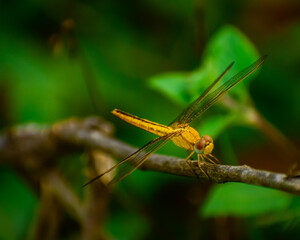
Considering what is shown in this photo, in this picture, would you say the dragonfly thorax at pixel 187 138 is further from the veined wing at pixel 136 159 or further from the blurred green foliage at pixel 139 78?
the blurred green foliage at pixel 139 78

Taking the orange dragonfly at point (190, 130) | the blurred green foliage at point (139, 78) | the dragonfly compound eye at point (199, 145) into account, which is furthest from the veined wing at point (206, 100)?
the blurred green foliage at point (139, 78)

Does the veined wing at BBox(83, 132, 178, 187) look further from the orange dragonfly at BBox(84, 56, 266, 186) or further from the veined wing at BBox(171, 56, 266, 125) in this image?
the veined wing at BBox(171, 56, 266, 125)

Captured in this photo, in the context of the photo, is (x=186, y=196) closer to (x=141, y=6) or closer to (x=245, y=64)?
(x=245, y=64)

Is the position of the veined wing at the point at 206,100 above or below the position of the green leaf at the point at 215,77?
below

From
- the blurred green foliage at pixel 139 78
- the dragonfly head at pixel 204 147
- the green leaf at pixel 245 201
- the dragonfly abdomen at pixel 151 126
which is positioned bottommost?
the green leaf at pixel 245 201

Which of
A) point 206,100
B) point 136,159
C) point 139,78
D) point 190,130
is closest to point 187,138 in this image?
point 190,130

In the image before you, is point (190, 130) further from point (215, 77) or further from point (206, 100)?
point (215, 77)

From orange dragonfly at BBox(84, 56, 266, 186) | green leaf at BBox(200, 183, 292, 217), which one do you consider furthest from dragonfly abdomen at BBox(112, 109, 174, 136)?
green leaf at BBox(200, 183, 292, 217)
